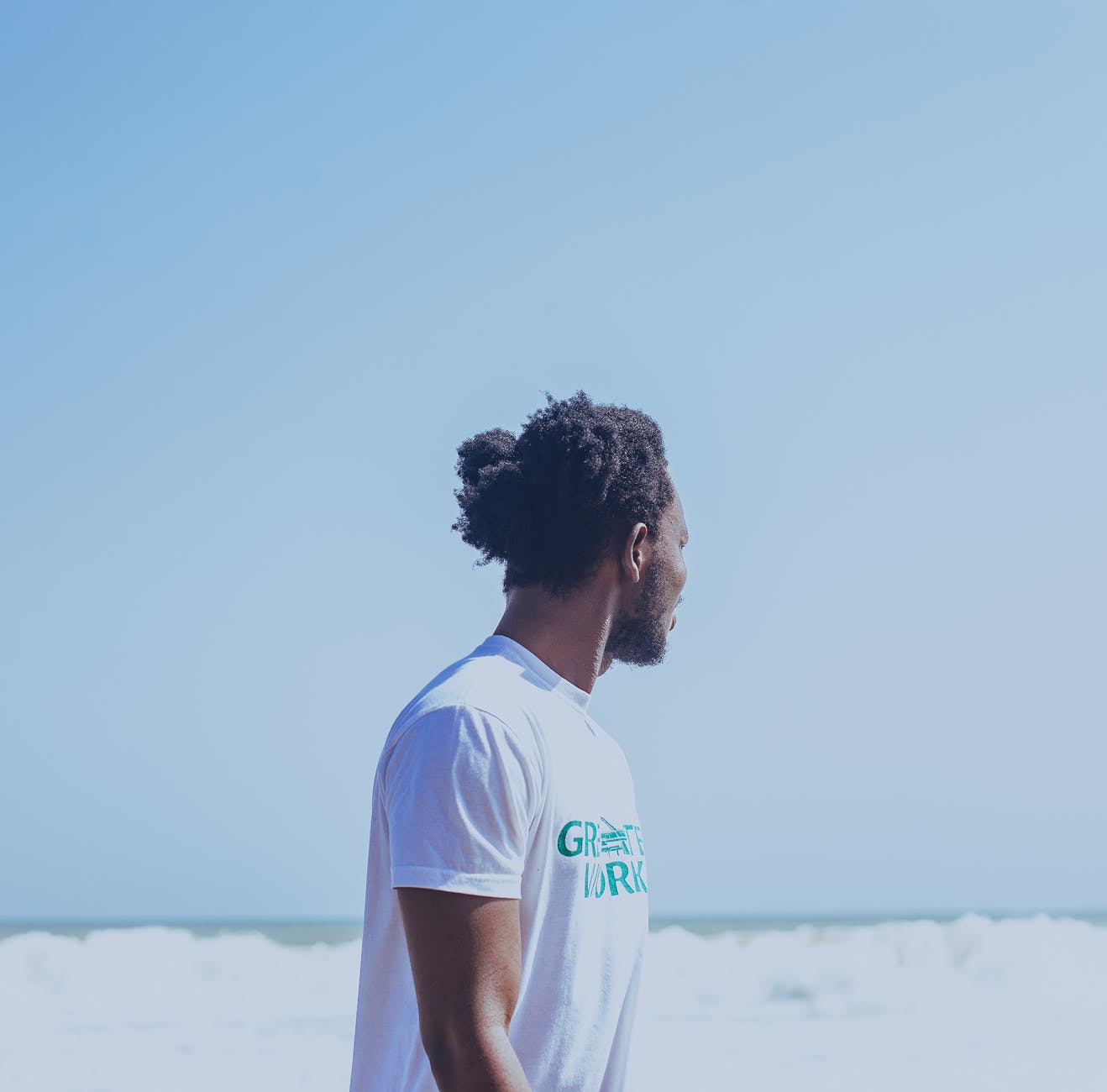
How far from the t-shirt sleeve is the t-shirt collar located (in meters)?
0.31

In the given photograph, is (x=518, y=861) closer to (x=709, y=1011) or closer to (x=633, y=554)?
(x=633, y=554)

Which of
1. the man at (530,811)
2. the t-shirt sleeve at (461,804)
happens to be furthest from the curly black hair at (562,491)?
the t-shirt sleeve at (461,804)

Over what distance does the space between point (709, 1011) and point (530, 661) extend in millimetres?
12573

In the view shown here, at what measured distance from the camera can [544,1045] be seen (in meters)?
2.01

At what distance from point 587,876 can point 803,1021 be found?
1189 centimetres

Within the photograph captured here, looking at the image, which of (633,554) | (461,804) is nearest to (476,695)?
(461,804)

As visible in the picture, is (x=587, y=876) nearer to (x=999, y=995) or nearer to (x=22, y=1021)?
(x=22, y=1021)

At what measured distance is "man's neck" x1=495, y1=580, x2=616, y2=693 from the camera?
2373 millimetres

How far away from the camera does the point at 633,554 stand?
2.50 meters

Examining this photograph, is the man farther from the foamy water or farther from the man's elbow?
the foamy water

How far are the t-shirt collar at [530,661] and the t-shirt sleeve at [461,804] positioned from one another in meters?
0.31

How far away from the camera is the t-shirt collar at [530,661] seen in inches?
89.0

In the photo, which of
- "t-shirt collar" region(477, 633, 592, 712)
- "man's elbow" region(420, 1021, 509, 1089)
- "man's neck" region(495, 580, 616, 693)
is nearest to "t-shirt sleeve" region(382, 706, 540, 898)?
"man's elbow" region(420, 1021, 509, 1089)

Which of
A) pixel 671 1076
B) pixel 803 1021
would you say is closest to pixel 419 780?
pixel 671 1076
